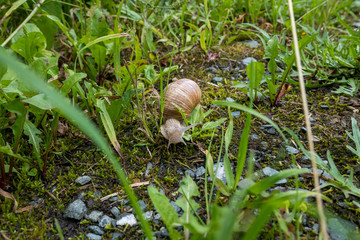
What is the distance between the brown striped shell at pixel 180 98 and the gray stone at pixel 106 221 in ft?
2.49

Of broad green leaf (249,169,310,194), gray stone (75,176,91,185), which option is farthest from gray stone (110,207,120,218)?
broad green leaf (249,169,310,194)

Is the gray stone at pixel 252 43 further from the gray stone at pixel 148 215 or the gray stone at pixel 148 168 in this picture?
the gray stone at pixel 148 215

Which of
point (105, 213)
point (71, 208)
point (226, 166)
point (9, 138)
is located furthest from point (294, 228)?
point (9, 138)

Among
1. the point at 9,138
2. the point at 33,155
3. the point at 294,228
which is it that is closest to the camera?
the point at 294,228

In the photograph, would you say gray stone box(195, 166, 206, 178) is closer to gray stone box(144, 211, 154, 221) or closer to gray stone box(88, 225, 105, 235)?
gray stone box(144, 211, 154, 221)

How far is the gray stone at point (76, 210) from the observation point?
5.03ft

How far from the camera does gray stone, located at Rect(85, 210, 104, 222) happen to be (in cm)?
153

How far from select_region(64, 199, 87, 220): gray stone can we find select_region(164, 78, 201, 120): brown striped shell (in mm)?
758

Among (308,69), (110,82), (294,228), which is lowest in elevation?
(294,228)

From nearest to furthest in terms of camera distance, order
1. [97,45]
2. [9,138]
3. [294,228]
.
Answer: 1. [294,228]
2. [9,138]
3. [97,45]

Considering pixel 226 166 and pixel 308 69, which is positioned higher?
pixel 308 69

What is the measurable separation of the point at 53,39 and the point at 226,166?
1.80 metres

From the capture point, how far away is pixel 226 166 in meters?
1.56

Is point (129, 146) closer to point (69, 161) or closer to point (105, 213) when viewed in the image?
point (69, 161)
